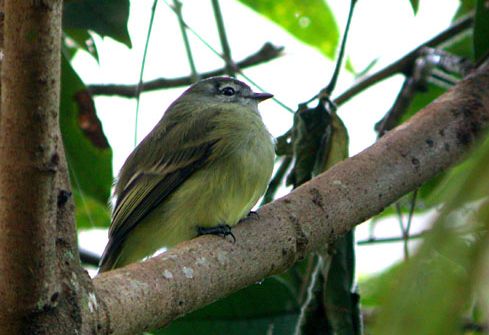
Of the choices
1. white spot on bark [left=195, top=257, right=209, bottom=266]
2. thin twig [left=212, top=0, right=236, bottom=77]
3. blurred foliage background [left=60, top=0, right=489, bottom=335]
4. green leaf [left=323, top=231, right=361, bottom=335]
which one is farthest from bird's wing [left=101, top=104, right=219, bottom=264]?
white spot on bark [left=195, top=257, right=209, bottom=266]

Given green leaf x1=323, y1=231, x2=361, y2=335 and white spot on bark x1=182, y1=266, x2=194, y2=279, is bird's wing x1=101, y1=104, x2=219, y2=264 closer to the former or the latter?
green leaf x1=323, y1=231, x2=361, y2=335

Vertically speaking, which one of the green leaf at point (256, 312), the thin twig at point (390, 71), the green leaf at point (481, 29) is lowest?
the green leaf at point (256, 312)

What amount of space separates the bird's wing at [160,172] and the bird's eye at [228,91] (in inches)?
20.0

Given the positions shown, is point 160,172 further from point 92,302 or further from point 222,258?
point 92,302

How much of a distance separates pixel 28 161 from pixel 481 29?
8.60ft

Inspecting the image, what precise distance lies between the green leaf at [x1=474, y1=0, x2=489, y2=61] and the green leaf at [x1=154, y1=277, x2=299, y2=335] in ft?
4.77

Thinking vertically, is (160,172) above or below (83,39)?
below

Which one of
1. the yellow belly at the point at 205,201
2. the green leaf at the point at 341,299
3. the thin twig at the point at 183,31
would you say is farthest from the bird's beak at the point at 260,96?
the green leaf at the point at 341,299

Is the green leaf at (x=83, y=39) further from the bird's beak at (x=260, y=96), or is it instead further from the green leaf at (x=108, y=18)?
the bird's beak at (x=260, y=96)

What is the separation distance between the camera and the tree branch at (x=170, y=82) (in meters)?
4.61

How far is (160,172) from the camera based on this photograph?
13.2 feet

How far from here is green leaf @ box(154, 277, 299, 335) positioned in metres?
3.40

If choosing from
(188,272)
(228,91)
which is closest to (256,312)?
(188,272)

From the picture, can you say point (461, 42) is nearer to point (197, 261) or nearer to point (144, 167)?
point (144, 167)
